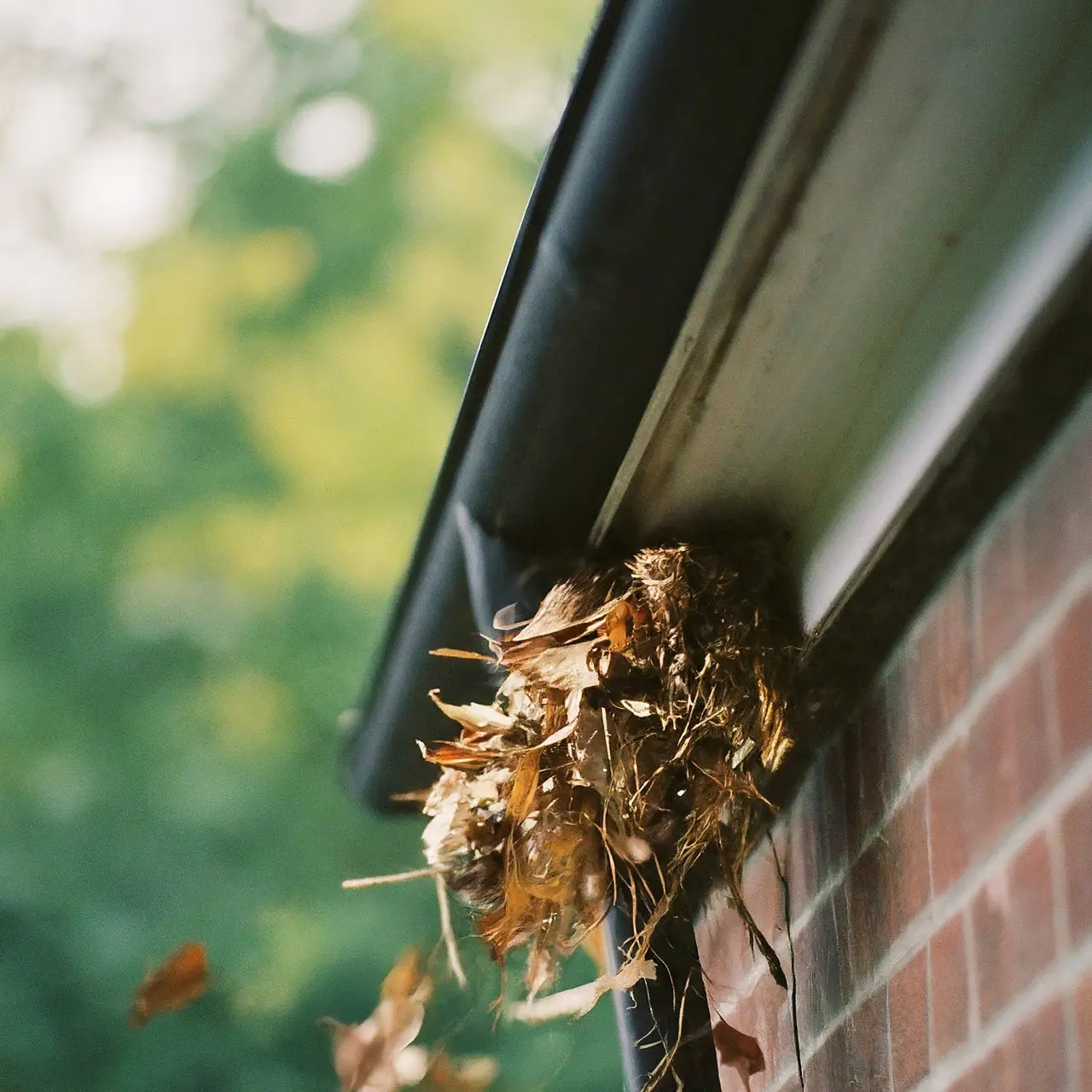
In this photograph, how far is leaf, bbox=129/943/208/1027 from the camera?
1.90 m

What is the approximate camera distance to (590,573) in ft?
3.77

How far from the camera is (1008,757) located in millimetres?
736

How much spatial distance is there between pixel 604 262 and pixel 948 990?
600 mm

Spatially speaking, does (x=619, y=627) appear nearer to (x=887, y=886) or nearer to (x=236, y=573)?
(x=887, y=886)

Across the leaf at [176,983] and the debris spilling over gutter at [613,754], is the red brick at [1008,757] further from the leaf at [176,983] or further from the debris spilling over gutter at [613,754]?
the leaf at [176,983]

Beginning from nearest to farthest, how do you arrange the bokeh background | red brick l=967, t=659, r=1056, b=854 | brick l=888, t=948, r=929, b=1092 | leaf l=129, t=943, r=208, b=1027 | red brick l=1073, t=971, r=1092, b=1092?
red brick l=1073, t=971, r=1092, b=1092
red brick l=967, t=659, r=1056, b=854
brick l=888, t=948, r=929, b=1092
leaf l=129, t=943, r=208, b=1027
the bokeh background

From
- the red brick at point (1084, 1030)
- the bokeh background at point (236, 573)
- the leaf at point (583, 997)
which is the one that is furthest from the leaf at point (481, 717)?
the bokeh background at point (236, 573)

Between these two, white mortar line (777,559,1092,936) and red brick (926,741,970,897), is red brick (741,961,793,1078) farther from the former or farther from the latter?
red brick (926,741,970,897)

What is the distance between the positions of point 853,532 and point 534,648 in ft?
1.03

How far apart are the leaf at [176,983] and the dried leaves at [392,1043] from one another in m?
0.71

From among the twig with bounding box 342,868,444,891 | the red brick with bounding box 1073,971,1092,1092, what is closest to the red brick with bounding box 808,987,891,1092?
the red brick with bounding box 1073,971,1092,1092

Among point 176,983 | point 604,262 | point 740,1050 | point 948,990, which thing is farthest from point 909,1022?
point 176,983

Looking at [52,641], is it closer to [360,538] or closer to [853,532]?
[360,538]

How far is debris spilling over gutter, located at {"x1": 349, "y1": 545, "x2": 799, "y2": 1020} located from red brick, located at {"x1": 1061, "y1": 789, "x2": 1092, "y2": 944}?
1.32 ft
